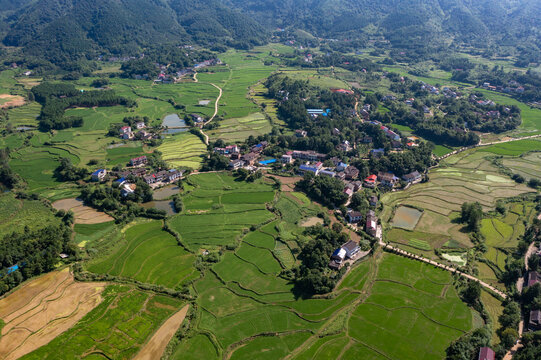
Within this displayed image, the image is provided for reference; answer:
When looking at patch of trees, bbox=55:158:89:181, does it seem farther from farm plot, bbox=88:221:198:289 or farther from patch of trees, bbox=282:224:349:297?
patch of trees, bbox=282:224:349:297

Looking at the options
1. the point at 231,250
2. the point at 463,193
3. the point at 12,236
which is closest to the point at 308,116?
the point at 463,193

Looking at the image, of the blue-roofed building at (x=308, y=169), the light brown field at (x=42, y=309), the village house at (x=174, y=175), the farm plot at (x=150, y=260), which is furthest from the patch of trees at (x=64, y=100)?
the blue-roofed building at (x=308, y=169)

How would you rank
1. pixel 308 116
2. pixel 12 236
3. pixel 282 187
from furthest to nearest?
pixel 308 116, pixel 282 187, pixel 12 236

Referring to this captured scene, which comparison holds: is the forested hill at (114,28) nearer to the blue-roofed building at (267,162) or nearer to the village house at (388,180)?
the blue-roofed building at (267,162)

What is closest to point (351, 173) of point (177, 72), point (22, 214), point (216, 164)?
point (216, 164)

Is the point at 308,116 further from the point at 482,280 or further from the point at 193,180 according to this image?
the point at 482,280

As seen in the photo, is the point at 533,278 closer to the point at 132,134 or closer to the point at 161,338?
the point at 161,338
